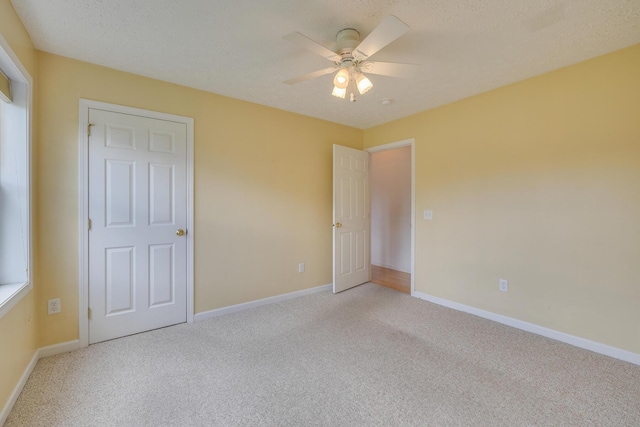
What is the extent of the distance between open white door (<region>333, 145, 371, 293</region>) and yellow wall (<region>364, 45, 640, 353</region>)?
3.18 ft

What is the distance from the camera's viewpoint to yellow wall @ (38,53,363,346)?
210 cm

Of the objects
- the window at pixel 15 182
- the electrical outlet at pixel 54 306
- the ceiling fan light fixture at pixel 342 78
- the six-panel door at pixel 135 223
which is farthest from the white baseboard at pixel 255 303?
the ceiling fan light fixture at pixel 342 78

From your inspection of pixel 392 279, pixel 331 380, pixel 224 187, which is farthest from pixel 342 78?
pixel 392 279

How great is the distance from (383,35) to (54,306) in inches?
122

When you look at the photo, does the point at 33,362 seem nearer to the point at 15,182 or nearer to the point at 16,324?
the point at 16,324

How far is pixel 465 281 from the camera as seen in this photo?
9.80 ft

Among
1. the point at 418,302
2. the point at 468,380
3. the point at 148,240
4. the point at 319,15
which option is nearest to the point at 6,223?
the point at 148,240

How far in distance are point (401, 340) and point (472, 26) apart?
8.08ft

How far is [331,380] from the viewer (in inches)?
71.1

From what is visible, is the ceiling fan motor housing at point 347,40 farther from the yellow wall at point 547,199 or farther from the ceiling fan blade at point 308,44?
the yellow wall at point 547,199

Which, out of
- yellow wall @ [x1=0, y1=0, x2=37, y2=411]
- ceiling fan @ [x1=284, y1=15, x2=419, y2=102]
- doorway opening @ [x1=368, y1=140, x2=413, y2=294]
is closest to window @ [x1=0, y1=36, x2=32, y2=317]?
yellow wall @ [x1=0, y1=0, x2=37, y2=411]

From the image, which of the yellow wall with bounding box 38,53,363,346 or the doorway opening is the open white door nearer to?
the yellow wall with bounding box 38,53,363,346

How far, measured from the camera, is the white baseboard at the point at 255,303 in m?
2.77

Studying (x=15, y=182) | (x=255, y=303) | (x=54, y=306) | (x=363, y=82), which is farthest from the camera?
(x=255, y=303)
